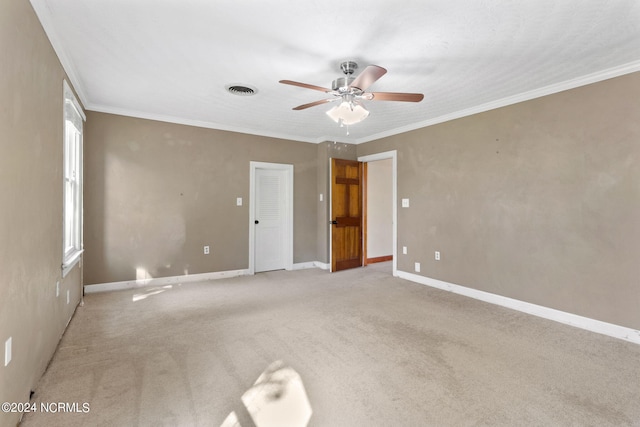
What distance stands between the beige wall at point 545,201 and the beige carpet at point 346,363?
42 centimetres

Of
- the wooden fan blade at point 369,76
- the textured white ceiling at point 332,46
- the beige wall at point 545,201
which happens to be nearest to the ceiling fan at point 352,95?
the wooden fan blade at point 369,76

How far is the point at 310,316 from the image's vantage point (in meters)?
3.33

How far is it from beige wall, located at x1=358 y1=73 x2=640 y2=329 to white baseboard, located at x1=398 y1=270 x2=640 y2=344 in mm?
60

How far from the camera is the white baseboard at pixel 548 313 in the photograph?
2.82m

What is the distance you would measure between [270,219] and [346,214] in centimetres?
139

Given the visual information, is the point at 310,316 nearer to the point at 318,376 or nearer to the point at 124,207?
the point at 318,376

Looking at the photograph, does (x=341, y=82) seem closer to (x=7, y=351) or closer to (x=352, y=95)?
(x=352, y=95)

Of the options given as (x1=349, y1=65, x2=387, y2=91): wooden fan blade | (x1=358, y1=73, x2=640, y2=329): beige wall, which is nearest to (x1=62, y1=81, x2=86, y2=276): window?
(x1=349, y1=65, x2=387, y2=91): wooden fan blade

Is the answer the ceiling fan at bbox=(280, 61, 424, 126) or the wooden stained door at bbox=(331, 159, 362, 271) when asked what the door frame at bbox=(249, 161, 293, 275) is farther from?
the ceiling fan at bbox=(280, 61, 424, 126)

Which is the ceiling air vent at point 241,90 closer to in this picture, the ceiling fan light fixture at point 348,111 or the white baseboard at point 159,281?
the ceiling fan light fixture at point 348,111

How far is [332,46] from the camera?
2.47 m

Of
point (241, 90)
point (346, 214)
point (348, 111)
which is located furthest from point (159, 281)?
point (348, 111)

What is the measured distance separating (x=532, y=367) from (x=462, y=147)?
2.78 m

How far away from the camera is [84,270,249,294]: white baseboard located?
413 cm
